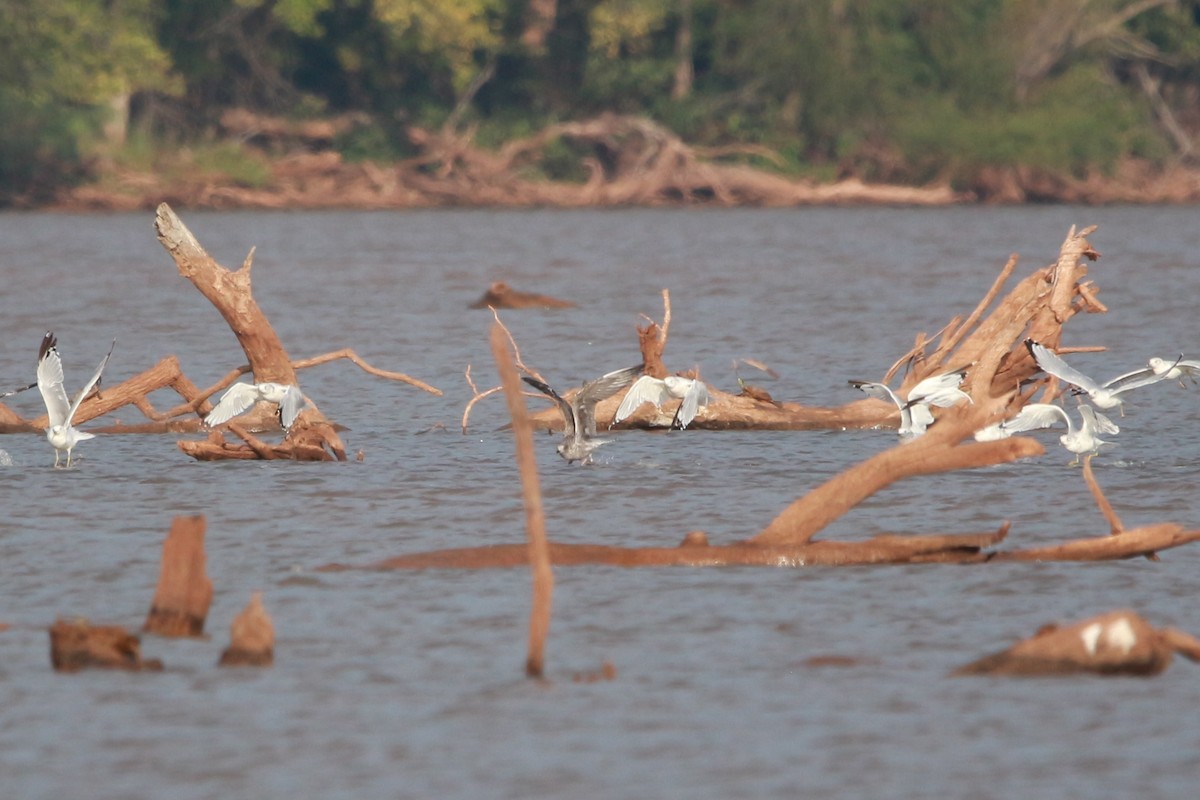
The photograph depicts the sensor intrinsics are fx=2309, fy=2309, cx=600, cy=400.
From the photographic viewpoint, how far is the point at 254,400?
1348 centimetres

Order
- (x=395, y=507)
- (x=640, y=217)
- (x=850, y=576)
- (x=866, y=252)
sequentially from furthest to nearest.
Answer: (x=640, y=217), (x=866, y=252), (x=395, y=507), (x=850, y=576)

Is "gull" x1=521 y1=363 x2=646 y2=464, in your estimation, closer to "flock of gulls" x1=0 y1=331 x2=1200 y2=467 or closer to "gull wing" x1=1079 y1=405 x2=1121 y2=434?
"flock of gulls" x1=0 y1=331 x2=1200 y2=467

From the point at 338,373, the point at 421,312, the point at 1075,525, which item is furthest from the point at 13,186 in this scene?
the point at 1075,525

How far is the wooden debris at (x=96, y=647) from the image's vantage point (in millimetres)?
8484

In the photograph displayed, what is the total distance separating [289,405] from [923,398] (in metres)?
3.66

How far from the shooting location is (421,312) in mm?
28859

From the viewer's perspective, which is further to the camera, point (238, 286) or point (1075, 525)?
point (238, 286)

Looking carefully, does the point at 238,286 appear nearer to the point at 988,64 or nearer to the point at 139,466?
the point at 139,466

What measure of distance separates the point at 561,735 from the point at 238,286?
659 centimetres

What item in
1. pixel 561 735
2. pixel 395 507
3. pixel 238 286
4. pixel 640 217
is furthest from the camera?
pixel 640 217

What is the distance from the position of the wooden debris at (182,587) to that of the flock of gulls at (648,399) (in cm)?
339

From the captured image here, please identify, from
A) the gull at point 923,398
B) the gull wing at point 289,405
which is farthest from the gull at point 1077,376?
the gull wing at point 289,405

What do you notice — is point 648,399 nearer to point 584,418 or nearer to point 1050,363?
point 584,418

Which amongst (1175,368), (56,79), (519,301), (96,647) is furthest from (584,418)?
(56,79)
